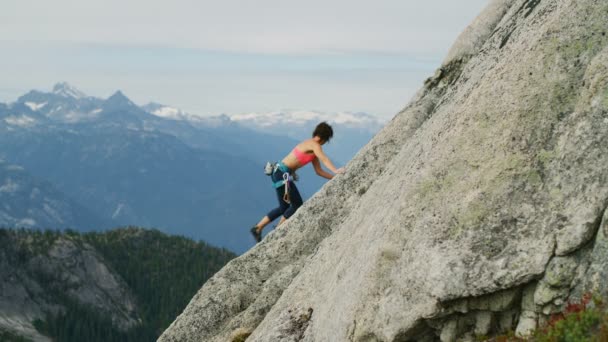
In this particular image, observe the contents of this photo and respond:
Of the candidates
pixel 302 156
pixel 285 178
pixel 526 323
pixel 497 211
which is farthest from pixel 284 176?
pixel 526 323

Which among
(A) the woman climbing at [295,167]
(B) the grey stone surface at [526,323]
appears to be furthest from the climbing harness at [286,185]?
(B) the grey stone surface at [526,323]

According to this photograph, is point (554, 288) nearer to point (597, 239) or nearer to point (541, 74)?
point (597, 239)

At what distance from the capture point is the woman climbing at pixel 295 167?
72.1 feet

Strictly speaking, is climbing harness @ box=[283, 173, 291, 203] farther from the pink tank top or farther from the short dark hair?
the short dark hair

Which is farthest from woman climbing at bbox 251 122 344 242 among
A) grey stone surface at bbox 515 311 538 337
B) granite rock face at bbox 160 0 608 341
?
grey stone surface at bbox 515 311 538 337

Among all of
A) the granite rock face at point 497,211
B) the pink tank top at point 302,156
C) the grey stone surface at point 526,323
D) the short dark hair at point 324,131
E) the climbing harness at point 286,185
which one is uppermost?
the short dark hair at point 324,131

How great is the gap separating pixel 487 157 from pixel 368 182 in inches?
305

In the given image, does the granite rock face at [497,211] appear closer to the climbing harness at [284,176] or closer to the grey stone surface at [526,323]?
the grey stone surface at [526,323]

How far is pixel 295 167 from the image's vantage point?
2278 cm

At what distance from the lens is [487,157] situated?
13.2 m

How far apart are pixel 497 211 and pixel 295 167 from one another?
11.0 metres

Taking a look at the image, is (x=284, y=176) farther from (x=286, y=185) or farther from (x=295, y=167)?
(x=295, y=167)

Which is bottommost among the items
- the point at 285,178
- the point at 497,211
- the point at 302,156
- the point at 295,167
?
the point at 497,211

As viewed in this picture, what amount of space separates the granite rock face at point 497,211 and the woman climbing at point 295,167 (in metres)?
5.35
